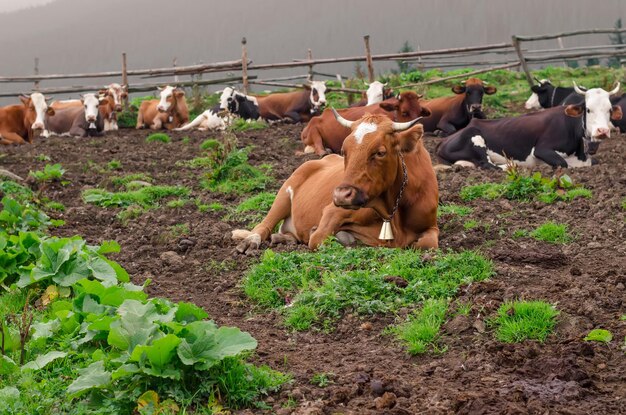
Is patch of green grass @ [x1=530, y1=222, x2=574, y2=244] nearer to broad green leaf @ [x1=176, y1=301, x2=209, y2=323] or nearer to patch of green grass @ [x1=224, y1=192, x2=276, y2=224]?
patch of green grass @ [x1=224, y1=192, x2=276, y2=224]

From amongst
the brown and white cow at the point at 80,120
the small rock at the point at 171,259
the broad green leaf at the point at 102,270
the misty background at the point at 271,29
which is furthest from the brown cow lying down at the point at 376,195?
the misty background at the point at 271,29

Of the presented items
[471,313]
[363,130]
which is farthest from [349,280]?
[363,130]

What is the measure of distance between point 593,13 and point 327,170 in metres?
58.9

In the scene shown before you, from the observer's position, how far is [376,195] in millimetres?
7258

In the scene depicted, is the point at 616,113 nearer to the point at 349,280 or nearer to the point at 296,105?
the point at 349,280

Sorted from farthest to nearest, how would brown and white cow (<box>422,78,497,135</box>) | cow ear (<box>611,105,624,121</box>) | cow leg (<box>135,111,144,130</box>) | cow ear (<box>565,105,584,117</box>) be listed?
1. cow leg (<box>135,111,144,130</box>)
2. brown and white cow (<box>422,78,497,135</box>)
3. cow ear (<box>611,105,624,121</box>)
4. cow ear (<box>565,105,584,117</box>)

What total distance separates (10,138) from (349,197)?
15.6 meters

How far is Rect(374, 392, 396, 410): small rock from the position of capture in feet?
13.4

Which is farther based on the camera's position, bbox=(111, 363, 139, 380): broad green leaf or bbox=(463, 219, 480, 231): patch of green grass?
bbox=(463, 219, 480, 231): patch of green grass

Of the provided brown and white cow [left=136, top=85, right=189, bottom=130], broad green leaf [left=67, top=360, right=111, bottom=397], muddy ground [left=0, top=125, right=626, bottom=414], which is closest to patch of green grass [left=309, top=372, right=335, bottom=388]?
muddy ground [left=0, top=125, right=626, bottom=414]

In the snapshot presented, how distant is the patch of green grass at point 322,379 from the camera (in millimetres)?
4445

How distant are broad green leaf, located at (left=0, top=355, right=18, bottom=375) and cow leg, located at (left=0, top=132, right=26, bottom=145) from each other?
16.7 meters

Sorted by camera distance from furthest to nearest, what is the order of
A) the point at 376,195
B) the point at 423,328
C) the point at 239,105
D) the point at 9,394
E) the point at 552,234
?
the point at 239,105
the point at 552,234
the point at 376,195
the point at 423,328
the point at 9,394

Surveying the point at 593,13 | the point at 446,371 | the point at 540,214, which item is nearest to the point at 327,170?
the point at 540,214
